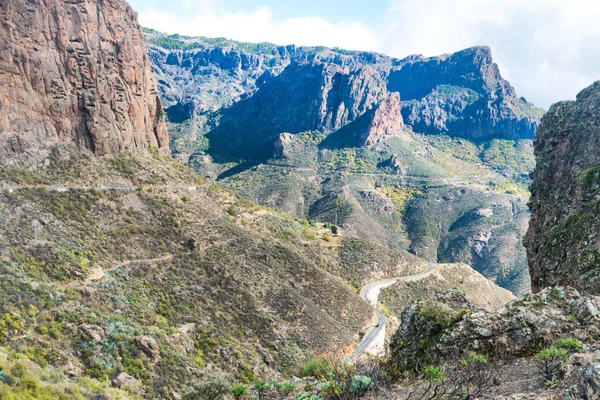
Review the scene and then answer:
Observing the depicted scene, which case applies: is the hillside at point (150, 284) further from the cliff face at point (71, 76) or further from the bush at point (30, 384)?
the bush at point (30, 384)

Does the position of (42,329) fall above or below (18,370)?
below

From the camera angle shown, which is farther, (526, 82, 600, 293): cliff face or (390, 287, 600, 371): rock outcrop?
(526, 82, 600, 293): cliff face

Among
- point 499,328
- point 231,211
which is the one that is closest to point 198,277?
point 231,211

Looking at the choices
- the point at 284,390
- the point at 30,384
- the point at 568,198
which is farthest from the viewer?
the point at 568,198

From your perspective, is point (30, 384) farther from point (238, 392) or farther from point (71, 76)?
point (71, 76)

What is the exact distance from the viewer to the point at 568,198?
93.7ft

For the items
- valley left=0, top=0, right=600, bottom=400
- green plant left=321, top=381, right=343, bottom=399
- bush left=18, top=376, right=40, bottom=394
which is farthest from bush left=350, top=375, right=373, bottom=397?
bush left=18, top=376, right=40, bottom=394

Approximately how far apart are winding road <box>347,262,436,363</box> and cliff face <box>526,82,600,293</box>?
68.2ft

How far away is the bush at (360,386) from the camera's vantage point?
1327cm

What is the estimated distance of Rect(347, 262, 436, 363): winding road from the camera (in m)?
54.1

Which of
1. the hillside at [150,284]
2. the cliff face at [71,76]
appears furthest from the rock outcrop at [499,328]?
the cliff face at [71,76]

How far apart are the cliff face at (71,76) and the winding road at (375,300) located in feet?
152

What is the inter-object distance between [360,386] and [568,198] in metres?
23.7

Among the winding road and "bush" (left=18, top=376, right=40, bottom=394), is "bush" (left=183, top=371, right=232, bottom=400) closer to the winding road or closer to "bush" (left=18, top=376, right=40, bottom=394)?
A: "bush" (left=18, top=376, right=40, bottom=394)
